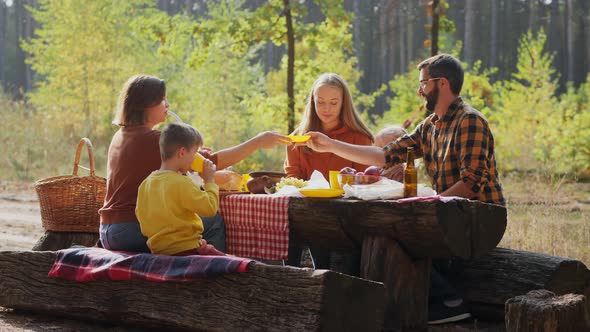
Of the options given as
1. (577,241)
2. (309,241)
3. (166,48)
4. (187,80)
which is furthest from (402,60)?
(309,241)

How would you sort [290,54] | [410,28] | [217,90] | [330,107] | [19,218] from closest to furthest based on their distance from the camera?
[330,107], [19,218], [290,54], [217,90], [410,28]

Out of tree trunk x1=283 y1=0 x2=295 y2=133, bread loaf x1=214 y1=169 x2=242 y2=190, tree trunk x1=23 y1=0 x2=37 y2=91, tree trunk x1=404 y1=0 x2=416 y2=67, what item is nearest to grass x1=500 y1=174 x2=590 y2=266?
bread loaf x1=214 y1=169 x2=242 y2=190

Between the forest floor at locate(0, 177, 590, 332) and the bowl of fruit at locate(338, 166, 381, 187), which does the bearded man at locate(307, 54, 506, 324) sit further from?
the bowl of fruit at locate(338, 166, 381, 187)

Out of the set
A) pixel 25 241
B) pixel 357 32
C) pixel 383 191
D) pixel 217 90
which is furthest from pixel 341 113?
pixel 357 32

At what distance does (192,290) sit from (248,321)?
41cm

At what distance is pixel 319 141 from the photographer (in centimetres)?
583

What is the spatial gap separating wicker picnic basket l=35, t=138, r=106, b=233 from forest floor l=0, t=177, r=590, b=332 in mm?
935

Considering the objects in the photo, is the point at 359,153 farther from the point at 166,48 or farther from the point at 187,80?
the point at 187,80

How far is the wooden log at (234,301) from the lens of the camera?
4.12m

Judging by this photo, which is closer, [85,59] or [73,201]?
[73,201]

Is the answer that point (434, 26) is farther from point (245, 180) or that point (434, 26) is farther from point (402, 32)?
point (402, 32)

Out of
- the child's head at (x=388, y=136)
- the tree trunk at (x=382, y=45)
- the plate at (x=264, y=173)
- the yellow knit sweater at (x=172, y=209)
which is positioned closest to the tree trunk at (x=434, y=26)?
the child's head at (x=388, y=136)

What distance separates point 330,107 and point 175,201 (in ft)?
7.03

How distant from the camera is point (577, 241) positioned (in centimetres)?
787
